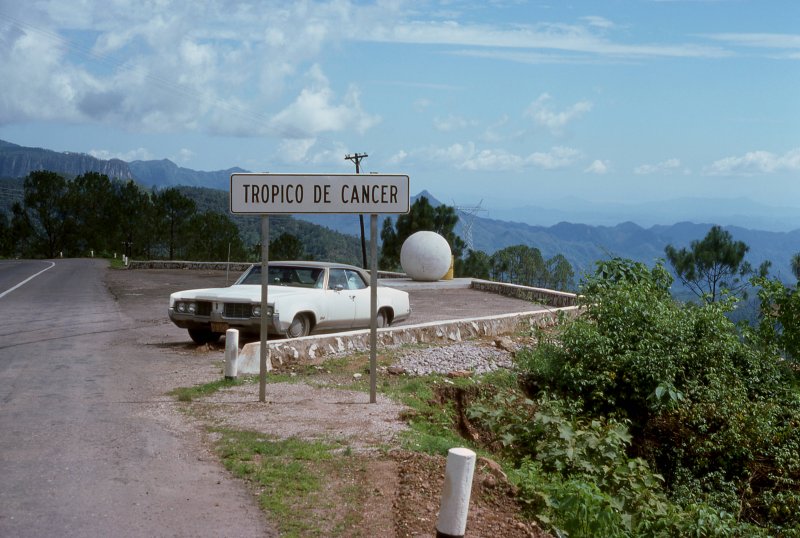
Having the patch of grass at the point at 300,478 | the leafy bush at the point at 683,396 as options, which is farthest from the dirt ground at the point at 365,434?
the leafy bush at the point at 683,396

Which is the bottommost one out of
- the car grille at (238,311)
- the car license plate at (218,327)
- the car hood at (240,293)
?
the car license plate at (218,327)

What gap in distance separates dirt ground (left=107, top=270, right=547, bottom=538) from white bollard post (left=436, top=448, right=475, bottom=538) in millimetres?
775

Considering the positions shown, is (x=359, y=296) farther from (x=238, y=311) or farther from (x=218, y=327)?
(x=218, y=327)

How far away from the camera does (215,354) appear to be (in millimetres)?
12695

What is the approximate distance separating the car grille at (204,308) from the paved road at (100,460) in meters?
0.93

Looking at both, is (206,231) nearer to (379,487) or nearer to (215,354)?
(215,354)

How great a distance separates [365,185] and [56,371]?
5337 millimetres

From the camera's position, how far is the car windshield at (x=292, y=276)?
13.9 metres

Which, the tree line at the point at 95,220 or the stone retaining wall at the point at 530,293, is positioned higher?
the tree line at the point at 95,220

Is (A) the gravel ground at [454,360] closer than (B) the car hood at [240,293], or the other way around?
(A) the gravel ground at [454,360]

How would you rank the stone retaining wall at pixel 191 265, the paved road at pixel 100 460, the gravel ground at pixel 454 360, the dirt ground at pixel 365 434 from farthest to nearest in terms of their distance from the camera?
the stone retaining wall at pixel 191 265, the gravel ground at pixel 454 360, the dirt ground at pixel 365 434, the paved road at pixel 100 460

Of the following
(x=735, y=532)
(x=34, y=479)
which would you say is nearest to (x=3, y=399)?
(x=34, y=479)

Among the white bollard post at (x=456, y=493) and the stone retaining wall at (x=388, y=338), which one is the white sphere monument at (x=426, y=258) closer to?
the stone retaining wall at (x=388, y=338)

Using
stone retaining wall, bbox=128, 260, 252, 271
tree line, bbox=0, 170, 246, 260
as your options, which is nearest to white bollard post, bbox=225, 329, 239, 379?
A: stone retaining wall, bbox=128, 260, 252, 271
